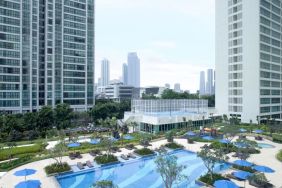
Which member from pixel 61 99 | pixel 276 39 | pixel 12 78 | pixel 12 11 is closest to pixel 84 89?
pixel 61 99

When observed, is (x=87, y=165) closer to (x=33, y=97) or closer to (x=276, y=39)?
(x=33, y=97)

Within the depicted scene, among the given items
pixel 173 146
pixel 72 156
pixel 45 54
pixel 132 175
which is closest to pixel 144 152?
pixel 173 146

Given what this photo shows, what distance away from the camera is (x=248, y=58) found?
69.7m

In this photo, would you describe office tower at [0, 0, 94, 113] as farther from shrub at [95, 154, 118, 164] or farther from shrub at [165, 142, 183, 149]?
shrub at [165, 142, 183, 149]

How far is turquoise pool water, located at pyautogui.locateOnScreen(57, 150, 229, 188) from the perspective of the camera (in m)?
26.4

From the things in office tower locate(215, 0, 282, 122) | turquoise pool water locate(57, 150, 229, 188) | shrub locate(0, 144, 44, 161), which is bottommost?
turquoise pool water locate(57, 150, 229, 188)

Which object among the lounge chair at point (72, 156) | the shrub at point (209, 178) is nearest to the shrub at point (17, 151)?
the lounge chair at point (72, 156)

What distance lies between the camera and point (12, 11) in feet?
232

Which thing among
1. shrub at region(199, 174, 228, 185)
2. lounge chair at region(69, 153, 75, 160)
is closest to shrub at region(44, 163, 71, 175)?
lounge chair at region(69, 153, 75, 160)

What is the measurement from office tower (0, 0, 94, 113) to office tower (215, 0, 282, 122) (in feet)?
156

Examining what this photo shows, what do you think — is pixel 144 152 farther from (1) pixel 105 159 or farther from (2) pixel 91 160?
(2) pixel 91 160

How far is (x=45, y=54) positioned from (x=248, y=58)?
64067 millimetres

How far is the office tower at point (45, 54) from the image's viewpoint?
69875 millimetres

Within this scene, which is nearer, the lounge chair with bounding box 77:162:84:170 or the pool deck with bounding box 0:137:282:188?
the pool deck with bounding box 0:137:282:188
